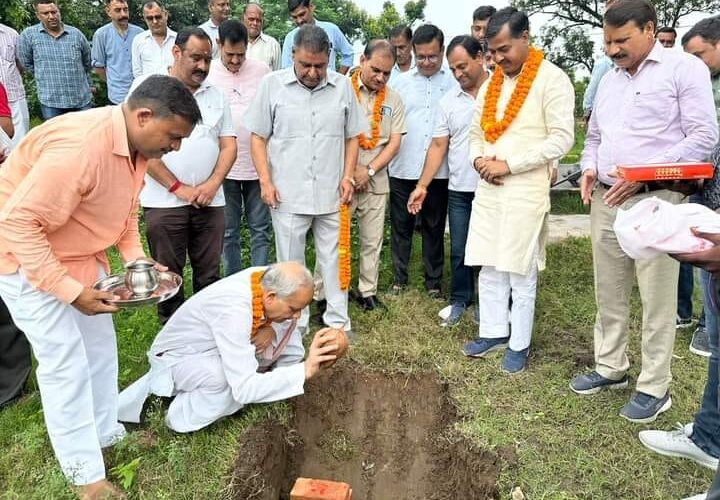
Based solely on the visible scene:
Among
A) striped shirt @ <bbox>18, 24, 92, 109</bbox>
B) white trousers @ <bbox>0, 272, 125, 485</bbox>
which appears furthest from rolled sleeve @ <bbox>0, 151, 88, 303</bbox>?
striped shirt @ <bbox>18, 24, 92, 109</bbox>

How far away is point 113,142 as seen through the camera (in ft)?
8.80

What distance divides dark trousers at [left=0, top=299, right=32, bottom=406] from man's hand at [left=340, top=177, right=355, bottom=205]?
2351 mm

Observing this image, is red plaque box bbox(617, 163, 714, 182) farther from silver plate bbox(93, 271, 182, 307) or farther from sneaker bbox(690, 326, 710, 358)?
silver plate bbox(93, 271, 182, 307)

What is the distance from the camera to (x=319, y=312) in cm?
518

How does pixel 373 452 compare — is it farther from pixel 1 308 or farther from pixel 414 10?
pixel 414 10

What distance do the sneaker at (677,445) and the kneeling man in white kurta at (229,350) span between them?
1876mm

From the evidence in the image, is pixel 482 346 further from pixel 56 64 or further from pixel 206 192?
pixel 56 64

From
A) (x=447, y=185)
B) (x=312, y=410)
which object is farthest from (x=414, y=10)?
(x=312, y=410)

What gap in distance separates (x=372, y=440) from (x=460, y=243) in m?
1.79

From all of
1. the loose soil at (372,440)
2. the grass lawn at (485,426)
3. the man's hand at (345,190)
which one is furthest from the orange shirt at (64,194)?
the man's hand at (345,190)

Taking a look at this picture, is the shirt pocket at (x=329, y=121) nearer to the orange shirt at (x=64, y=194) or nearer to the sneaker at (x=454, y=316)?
the orange shirt at (x=64, y=194)

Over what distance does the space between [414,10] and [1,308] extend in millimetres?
20984

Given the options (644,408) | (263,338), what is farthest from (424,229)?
(644,408)

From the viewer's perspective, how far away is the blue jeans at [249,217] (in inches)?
204
